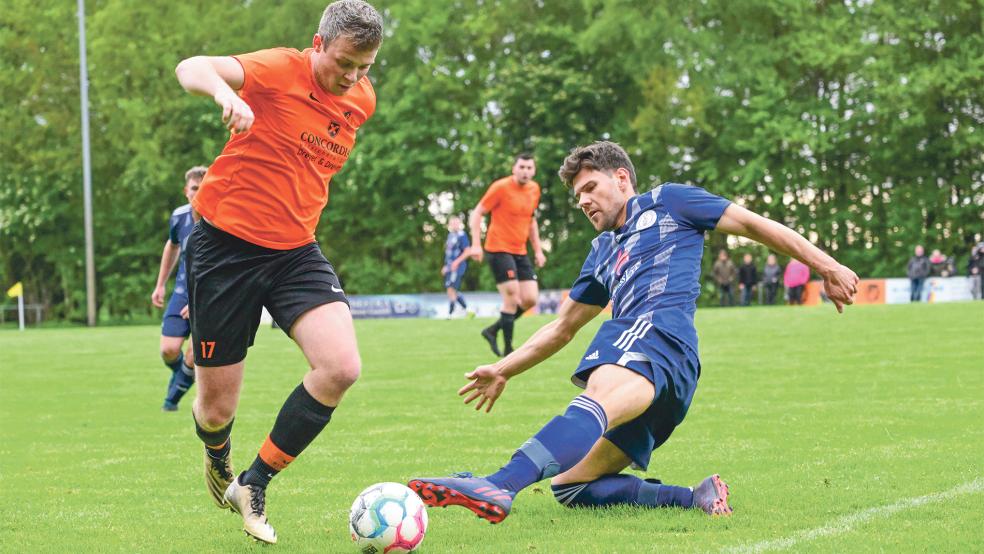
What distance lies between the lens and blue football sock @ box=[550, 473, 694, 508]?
17.9 ft

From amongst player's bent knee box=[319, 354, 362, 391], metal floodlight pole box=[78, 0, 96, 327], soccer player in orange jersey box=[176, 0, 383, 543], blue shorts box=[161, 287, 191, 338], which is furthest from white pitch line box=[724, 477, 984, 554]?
metal floodlight pole box=[78, 0, 96, 327]

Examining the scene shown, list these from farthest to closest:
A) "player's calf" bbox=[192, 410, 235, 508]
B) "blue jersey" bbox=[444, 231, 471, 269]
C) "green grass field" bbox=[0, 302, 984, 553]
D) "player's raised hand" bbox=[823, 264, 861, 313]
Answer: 1. "blue jersey" bbox=[444, 231, 471, 269]
2. "player's calf" bbox=[192, 410, 235, 508]
3. "green grass field" bbox=[0, 302, 984, 553]
4. "player's raised hand" bbox=[823, 264, 861, 313]

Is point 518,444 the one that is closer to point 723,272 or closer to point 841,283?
point 841,283

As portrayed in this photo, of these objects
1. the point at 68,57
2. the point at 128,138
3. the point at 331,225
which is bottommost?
the point at 331,225

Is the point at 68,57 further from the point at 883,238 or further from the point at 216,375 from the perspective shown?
the point at 216,375

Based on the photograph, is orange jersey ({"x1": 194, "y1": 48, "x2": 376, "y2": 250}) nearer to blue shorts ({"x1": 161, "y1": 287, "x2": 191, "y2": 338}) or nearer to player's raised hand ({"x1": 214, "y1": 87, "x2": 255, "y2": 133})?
player's raised hand ({"x1": 214, "y1": 87, "x2": 255, "y2": 133})

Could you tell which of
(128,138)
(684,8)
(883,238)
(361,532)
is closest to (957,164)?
(883,238)

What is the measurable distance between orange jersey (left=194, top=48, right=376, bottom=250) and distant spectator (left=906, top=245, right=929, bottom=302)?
32.6m

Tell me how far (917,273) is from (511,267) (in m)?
23.5

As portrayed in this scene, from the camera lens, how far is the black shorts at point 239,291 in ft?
17.4

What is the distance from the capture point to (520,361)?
5328 mm

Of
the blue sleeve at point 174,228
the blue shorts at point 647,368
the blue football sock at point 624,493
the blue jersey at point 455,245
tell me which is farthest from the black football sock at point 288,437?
the blue jersey at point 455,245

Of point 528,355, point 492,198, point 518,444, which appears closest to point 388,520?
point 528,355

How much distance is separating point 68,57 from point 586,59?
65.4 feet
